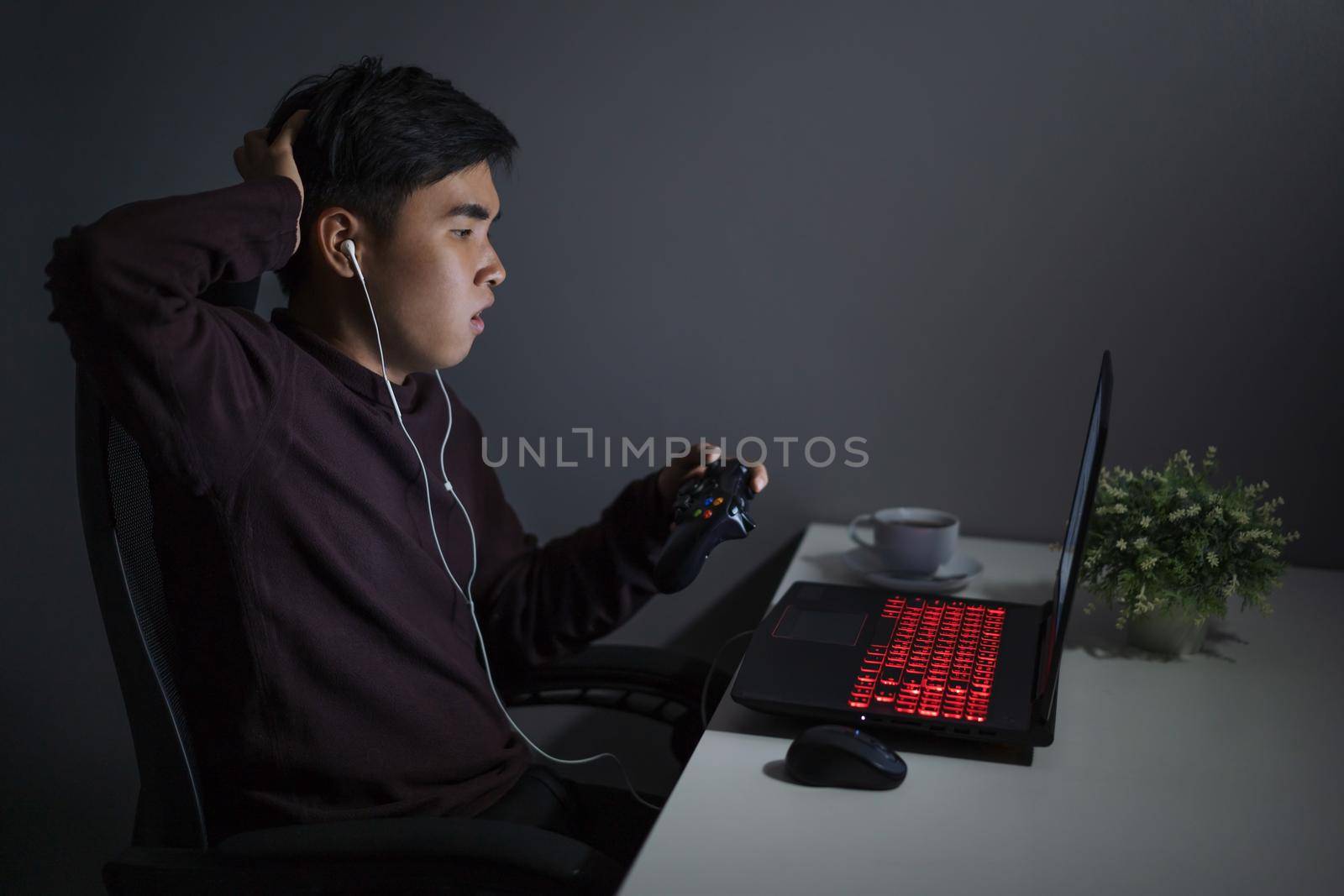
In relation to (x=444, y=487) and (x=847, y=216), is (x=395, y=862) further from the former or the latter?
(x=847, y=216)

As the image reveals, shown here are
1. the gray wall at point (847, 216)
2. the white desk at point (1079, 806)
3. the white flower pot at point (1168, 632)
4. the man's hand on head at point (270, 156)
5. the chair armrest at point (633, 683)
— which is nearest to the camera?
the white desk at point (1079, 806)

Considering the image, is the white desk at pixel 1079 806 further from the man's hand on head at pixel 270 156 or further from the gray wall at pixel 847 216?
the man's hand on head at pixel 270 156

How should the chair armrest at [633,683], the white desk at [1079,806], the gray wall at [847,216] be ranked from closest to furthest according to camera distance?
1. the white desk at [1079,806]
2. the chair armrest at [633,683]
3. the gray wall at [847,216]

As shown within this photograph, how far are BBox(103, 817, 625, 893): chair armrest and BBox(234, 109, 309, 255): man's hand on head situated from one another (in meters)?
0.53

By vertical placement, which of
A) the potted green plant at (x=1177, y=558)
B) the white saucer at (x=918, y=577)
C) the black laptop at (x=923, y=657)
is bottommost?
the white saucer at (x=918, y=577)

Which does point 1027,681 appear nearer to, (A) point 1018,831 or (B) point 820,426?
(A) point 1018,831

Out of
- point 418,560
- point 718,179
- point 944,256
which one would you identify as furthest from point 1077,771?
point 718,179

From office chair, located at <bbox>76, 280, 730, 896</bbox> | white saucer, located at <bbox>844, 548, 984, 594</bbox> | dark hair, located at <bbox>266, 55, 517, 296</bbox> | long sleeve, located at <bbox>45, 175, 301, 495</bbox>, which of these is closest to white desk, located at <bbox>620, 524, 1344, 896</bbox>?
office chair, located at <bbox>76, 280, 730, 896</bbox>

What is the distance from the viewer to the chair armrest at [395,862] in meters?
0.73

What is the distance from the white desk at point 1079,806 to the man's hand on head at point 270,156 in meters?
0.64

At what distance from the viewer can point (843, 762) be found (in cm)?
78

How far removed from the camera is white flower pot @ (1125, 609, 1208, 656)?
1.05 metres

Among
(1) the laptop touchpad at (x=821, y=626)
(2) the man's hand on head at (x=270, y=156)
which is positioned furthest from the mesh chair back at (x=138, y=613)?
(1) the laptop touchpad at (x=821, y=626)

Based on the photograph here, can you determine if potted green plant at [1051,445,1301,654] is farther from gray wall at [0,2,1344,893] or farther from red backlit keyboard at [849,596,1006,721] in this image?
gray wall at [0,2,1344,893]
